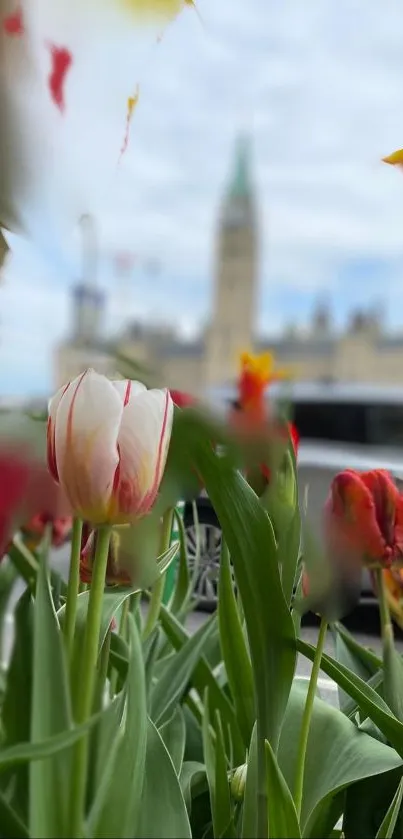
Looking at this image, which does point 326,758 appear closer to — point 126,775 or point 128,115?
point 126,775

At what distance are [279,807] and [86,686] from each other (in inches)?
3.7

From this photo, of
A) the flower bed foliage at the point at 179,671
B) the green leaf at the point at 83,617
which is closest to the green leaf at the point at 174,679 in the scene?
the flower bed foliage at the point at 179,671

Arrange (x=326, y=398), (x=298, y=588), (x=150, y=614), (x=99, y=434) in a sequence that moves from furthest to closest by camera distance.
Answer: (x=326, y=398) < (x=150, y=614) < (x=298, y=588) < (x=99, y=434)

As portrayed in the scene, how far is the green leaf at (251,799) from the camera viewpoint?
29 cm

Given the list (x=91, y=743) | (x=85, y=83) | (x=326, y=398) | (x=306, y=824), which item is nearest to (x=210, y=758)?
(x=306, y=824)

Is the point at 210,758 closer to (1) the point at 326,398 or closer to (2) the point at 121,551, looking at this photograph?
(2) the point at 121,551

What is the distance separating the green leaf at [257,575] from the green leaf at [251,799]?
0.04 feet

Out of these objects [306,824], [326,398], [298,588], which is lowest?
[306,824]

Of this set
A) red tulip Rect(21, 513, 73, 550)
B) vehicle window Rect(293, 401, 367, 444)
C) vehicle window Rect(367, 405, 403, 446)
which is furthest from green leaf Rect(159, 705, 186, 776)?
vehicle window Rect(293, 401, 367, 444)

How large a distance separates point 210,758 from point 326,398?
920 mm

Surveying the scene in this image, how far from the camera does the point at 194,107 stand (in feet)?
1.33

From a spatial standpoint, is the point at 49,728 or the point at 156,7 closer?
the point at 49,728

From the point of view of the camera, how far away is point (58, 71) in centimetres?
34

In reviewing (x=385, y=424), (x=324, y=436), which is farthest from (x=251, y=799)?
(x=385, y=424)
